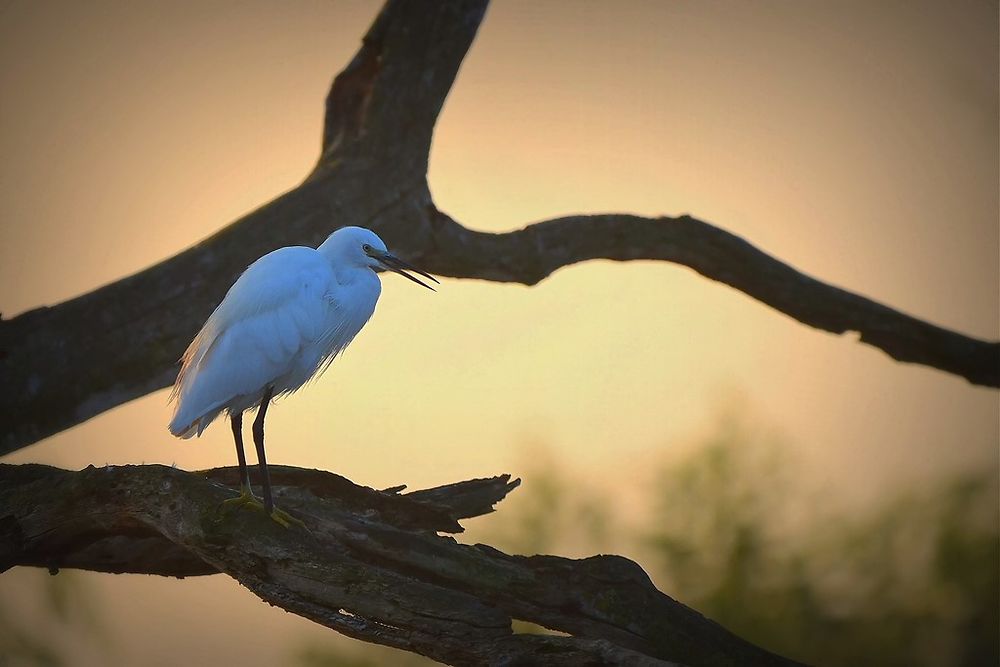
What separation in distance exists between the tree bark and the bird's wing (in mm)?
310

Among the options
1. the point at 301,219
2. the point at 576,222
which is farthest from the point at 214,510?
the point at 576,222

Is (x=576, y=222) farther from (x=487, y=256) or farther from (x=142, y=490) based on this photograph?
(x=142, y=490)

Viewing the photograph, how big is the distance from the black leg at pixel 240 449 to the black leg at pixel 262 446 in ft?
0.13

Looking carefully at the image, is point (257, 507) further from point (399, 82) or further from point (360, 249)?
point (399, 82)

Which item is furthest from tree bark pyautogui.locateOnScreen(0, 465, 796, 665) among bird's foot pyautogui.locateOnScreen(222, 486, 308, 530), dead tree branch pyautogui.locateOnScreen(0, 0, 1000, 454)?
dead tree branch pyautogui.locateOnScreen(0, 0, 1000, 454)

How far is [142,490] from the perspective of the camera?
7.77 feet

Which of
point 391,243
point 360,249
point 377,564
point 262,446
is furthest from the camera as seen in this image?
point 391,243

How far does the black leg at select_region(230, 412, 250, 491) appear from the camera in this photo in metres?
2.73

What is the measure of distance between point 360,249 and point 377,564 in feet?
3.16

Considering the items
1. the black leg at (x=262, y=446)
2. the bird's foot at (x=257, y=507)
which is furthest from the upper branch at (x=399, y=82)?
the bird's foot at (x=257, y=507)

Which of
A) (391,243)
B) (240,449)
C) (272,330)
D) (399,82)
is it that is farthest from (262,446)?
(399,82)

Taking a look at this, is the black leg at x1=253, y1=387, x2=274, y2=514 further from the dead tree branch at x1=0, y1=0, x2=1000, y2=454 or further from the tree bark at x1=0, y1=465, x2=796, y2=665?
the dead tree branch at x1=0, y1=0, x2=1000, y2=454

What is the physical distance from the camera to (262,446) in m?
2.78

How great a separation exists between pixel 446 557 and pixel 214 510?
53 cm
